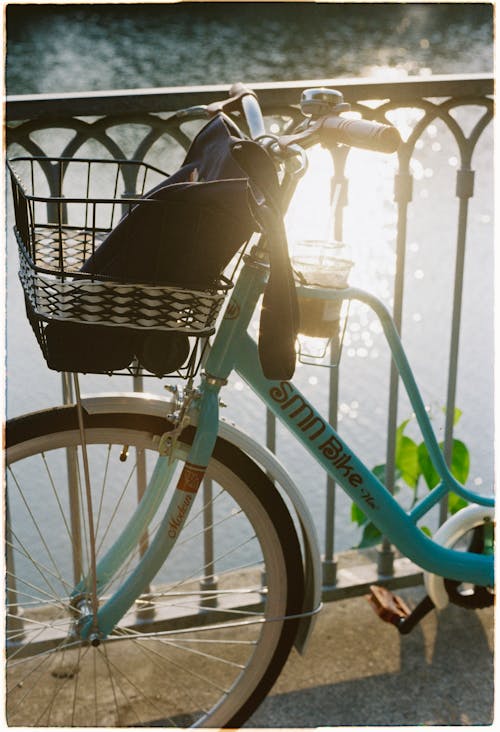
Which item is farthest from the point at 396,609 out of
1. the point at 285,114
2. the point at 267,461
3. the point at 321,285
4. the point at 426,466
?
the point at 285,114

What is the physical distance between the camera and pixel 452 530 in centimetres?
225

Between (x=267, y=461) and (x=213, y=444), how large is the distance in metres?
0.15

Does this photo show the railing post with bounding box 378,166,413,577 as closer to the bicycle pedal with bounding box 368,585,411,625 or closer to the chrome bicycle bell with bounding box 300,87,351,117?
the bicycle pedal with bounding box 368,585,411,625

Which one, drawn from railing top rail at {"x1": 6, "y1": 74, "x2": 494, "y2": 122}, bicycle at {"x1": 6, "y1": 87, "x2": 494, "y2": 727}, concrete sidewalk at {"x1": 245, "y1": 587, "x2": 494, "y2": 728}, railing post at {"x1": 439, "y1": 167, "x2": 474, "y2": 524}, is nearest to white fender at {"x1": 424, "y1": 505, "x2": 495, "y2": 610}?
bicycle at {"x1": 6, "y1": 87, "x2": 494, "y2": 727}

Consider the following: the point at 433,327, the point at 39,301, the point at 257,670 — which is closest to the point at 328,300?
the point at 39,301

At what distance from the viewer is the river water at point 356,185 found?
3.93m

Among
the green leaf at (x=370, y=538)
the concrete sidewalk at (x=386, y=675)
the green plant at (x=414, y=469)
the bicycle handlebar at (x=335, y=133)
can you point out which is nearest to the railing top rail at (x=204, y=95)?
the bicycle handlebar at (x=335, y=133)

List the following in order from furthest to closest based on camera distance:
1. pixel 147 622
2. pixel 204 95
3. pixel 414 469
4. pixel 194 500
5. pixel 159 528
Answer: pixel 414 469
pixel 147 622
pixel 204 95
pixel 194 500
pixel 159 528

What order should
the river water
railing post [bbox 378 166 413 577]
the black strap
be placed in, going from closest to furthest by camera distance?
the black strap < railing post [bbox 378 166 413 577] < the river water

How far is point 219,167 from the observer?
1504 mm

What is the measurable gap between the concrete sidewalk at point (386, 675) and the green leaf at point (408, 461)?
448mm

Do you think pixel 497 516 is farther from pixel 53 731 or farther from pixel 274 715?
pixel 53 731

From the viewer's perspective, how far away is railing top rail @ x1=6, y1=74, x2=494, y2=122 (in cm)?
208

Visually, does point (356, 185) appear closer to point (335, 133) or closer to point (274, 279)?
point (335, 133)
